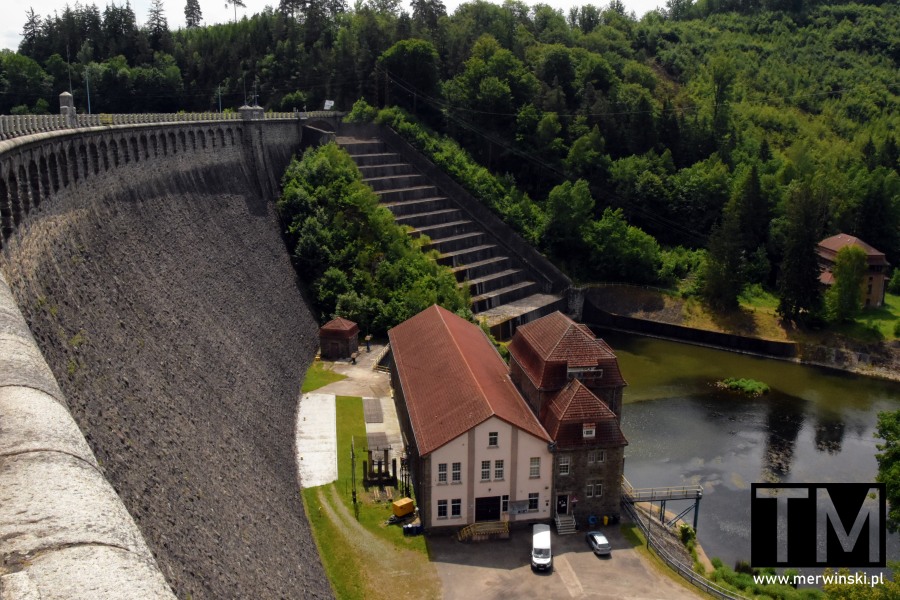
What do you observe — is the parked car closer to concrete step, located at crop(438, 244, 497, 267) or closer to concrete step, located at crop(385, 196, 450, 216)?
concrete step, located at crop(438, 244, 497, 267)

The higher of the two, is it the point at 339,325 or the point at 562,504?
the point at 339,325

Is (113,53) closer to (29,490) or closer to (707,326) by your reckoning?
(707,326)

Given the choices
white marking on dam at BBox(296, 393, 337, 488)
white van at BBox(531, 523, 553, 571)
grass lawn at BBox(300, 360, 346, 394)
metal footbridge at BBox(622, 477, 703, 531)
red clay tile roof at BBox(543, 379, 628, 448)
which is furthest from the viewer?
grass lawn at BBox(300, 360, 346, 394)

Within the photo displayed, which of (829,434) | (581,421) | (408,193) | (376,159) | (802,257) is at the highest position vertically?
(376,159)

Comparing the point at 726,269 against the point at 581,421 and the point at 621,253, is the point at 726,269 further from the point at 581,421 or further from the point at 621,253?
the point at 581,421

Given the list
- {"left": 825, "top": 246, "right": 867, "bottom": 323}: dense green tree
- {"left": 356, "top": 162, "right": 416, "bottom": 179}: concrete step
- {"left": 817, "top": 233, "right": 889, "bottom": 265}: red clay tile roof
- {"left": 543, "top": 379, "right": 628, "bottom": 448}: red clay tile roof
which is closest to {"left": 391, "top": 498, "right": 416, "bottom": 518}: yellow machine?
{"left": 543, "top": 379, "right": 628, "bottom": 448}: red clay tile roof

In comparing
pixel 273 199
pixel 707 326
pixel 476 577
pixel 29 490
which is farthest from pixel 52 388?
pixel 707 326

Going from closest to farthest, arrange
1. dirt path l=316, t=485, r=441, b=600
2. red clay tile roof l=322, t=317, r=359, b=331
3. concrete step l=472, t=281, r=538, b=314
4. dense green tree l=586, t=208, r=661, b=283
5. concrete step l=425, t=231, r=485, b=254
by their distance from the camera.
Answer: dirt path l=316, t=485, r=441, b=600 < red clay tile roof l=322, t=317, r=359, b=331 < concrete step l=472, t=281, r=538, b=314 < concrete step l=425, t=231, r=485, b=254 < dense green tree l=586, t=208, r=661, b=283

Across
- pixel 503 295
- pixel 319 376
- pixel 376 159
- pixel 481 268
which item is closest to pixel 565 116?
pixel 376 159
